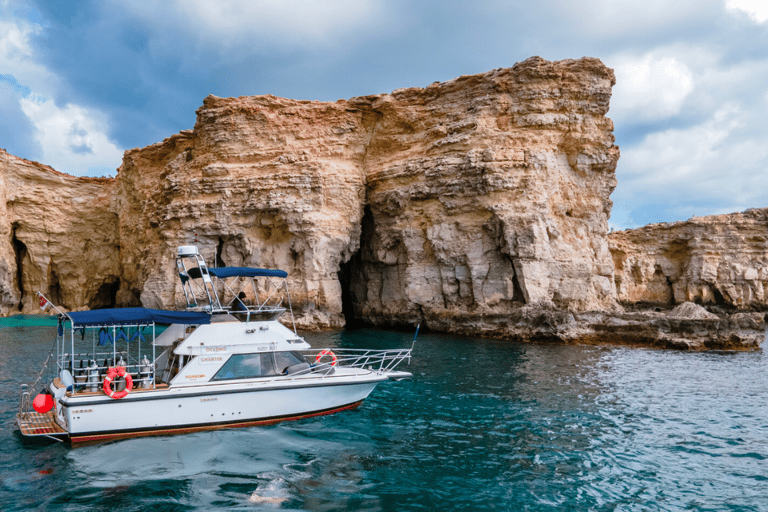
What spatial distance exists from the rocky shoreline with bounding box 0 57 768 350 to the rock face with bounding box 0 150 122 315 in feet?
1.16

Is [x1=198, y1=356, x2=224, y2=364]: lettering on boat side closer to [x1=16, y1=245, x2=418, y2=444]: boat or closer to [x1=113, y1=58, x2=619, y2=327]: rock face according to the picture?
[x1=16, y1=245, x2=418, y2=444]: boat

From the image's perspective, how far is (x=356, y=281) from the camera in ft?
113

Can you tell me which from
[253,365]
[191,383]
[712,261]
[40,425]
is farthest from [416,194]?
[712,261]

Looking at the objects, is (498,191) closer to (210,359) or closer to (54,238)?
(210,359)

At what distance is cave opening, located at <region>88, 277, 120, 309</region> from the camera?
131ft

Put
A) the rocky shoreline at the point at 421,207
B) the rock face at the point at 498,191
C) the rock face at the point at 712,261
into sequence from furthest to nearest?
1. the rock face at the point at 712,261
2. the rock face at the point at 498,191
3. the rocky shoreline at the point at 421,207

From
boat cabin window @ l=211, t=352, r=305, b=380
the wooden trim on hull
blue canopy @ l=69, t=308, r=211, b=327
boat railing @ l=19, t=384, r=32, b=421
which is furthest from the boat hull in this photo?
blue canopy @ l=69, t=308, r=211, b=327

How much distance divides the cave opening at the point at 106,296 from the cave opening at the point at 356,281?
19.9m

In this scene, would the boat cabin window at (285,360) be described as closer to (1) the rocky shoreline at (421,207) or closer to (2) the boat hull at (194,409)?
(2) the boat hull at (194,409)

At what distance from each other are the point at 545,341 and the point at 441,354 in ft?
22.1

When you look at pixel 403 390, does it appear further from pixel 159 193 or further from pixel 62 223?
pixel 62 223

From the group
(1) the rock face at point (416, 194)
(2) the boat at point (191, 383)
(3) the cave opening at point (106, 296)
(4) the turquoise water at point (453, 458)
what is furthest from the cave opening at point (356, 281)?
(2) the boat at point (191, 383)

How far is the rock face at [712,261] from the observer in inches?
1586

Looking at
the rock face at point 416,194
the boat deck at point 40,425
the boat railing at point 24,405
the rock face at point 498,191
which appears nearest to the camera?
the boat deck at point 40,425
